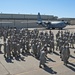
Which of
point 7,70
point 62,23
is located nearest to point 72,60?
point 7,70

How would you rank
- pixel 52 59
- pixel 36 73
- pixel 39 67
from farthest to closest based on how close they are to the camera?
pixel 52 59, pixel 39 67, pixel 36 73

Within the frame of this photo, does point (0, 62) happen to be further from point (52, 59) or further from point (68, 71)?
point (68, 71)

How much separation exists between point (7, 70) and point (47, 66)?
283cm

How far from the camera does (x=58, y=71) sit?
1205cm

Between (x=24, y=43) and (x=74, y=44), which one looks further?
(x=74, y=44)

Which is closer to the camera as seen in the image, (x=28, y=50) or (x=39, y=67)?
(x=39, y=67)


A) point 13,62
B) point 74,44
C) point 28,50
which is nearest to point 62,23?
point 74,44

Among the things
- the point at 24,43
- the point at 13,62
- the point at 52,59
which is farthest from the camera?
the point at 24,43

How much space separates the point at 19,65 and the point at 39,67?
1575 millimetres

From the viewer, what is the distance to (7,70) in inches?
486

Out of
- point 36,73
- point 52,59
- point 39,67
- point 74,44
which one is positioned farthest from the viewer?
point 74,44

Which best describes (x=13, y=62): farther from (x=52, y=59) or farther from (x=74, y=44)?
(x=74, y=44)

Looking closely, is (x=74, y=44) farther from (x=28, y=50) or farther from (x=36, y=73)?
(x=36, y=73)

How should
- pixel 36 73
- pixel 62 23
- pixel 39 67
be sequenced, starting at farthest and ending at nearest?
1. pixel 62 23
2. pixel 39 67
3. pixel 36 73
